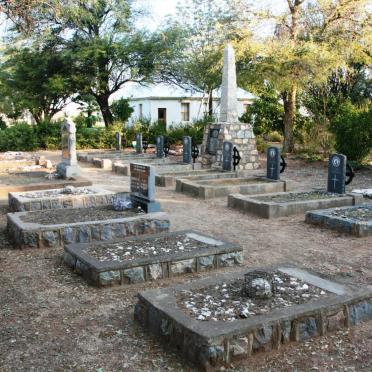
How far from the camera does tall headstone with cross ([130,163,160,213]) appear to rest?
753 cm

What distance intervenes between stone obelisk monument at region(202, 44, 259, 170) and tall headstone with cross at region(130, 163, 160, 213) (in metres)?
7.64

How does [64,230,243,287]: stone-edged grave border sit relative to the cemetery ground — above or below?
above

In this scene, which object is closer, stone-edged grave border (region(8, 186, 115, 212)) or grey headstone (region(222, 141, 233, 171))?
stone-edged grave border (region(8, 186, 115, 212))

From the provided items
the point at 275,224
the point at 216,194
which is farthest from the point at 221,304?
the point at 216,194

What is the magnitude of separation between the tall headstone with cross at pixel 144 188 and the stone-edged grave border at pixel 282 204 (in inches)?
83.8

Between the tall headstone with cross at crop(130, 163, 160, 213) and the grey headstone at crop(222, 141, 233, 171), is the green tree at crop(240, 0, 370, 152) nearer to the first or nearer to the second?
the grey headstone at crop(222, 141, 233, 171)

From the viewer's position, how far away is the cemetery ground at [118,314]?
3.38 meters

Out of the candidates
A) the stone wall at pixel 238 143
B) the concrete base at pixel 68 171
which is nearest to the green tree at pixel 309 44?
the stone wall at pixel 238 143

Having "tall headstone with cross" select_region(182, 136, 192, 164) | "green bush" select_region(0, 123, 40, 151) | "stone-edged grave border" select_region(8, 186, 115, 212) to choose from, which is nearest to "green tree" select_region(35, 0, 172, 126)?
"green bush" select_region(0, 123, 40, 151)

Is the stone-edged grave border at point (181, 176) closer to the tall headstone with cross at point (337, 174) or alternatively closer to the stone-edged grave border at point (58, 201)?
the tall headstone with cross at point (337, 174)

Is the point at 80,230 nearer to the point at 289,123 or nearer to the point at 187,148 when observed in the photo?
the point at 187,148

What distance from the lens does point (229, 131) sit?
15.6 m

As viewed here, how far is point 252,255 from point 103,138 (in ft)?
63.8

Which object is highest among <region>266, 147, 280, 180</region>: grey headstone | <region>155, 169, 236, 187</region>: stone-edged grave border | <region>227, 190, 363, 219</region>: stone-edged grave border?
<region>266, 147, 280, 180</region>: grey headstone
